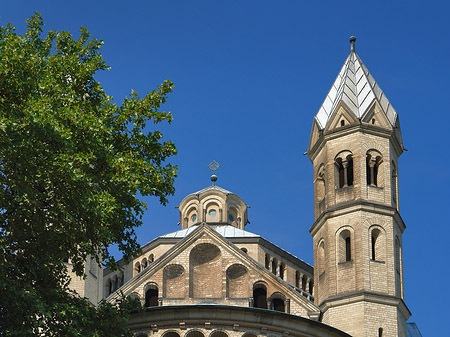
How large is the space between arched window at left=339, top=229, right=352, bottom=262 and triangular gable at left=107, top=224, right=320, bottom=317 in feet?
8.10

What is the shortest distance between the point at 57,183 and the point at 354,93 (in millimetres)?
24508

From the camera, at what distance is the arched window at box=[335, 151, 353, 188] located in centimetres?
4606

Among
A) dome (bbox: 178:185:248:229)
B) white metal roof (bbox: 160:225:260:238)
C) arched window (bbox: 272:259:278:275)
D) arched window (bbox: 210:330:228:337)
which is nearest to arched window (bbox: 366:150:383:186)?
arched window (bbox: 210:330:228:337)

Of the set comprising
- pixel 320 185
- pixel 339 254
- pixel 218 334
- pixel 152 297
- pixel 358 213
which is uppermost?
pixel 320 185

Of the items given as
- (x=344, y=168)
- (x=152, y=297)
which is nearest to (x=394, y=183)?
(x=344, y=168)

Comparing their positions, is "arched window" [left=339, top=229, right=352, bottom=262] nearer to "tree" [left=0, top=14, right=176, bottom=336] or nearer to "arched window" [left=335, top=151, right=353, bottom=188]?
"arched window" [left=335, top=151, right=353, bottom=188]

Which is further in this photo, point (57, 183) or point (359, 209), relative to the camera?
point (359, 209)

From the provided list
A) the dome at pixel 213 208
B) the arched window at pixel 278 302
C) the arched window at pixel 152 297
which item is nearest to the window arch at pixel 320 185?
the arched window at pixel 278 302

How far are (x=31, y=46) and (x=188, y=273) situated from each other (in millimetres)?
18514

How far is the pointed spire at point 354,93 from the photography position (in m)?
47.5

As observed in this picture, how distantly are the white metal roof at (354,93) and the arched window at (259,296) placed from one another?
745 cm

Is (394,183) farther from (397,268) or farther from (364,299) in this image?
(364,299)

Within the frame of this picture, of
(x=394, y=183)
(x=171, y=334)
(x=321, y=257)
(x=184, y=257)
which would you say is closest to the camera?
(x=171, y=334)

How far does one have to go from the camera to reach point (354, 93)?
48.7 m
